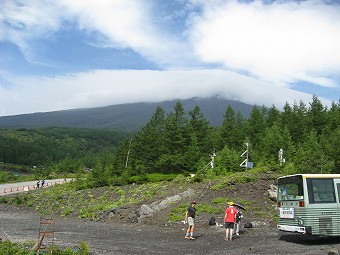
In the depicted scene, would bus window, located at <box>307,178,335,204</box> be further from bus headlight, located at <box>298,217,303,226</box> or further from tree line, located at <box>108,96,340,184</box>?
tree line, located at <box>108,96,340,184</box>

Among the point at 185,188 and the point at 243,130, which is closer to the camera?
the point at 185,188

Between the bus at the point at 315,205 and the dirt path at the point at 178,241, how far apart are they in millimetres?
699

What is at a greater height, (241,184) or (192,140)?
(192,140)

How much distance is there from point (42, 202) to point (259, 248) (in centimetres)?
2906

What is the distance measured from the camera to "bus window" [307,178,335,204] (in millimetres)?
15078

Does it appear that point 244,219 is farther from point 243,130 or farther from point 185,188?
point 243,130

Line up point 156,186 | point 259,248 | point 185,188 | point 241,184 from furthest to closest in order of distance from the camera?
point 156,186 → point 185,188 → point 241,184 → point 259,248

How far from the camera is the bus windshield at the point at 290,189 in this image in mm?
15317

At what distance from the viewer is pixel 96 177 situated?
47.4 metres

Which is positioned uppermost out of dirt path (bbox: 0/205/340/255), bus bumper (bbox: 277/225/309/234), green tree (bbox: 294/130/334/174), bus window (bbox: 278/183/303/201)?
green tree (bbox: 294/130/334/174)

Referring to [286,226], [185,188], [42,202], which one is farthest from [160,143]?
[286,226]

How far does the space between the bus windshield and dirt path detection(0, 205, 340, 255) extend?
1965 millimetres

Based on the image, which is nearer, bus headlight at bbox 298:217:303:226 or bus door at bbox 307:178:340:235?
bus door at bbox 307:178:340:235

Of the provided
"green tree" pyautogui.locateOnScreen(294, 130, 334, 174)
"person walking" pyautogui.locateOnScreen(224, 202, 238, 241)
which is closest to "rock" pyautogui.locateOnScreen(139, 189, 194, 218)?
"person walking" pyautogui.locateOnScreen(224, 202, 238, 241)
